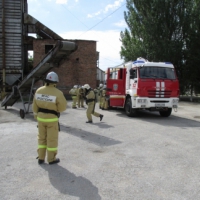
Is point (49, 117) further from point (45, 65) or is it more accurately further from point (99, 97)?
point (99, 97)

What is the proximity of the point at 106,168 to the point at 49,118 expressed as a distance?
1.38 meters

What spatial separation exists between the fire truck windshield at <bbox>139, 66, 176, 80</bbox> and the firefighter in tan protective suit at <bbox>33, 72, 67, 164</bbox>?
255 inches

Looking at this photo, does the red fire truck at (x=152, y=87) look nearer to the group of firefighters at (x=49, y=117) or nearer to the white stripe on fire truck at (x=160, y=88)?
the white stripe on fire truck at (x=160, y=88)

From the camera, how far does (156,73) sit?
34.8ft

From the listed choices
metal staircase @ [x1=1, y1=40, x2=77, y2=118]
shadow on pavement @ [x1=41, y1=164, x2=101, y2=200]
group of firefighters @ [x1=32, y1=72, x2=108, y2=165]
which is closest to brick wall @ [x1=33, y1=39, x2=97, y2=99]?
metal staircase @ [x1=1, y1=40, x2=77, y2=118]

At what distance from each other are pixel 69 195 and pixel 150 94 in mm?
7587

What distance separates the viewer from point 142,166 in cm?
453

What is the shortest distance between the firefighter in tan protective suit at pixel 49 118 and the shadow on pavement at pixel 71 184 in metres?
0.30

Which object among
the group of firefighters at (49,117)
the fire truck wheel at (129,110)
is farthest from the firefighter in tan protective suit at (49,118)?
the fire truck wheel at (129,110)

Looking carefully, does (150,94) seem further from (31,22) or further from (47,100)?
(31,22)

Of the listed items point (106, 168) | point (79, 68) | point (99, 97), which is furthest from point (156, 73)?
point (79, 68)

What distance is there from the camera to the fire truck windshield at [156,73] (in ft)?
34.6

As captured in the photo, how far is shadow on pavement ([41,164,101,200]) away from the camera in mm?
3385

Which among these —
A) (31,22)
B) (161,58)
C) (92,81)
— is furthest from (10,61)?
(161,58)
